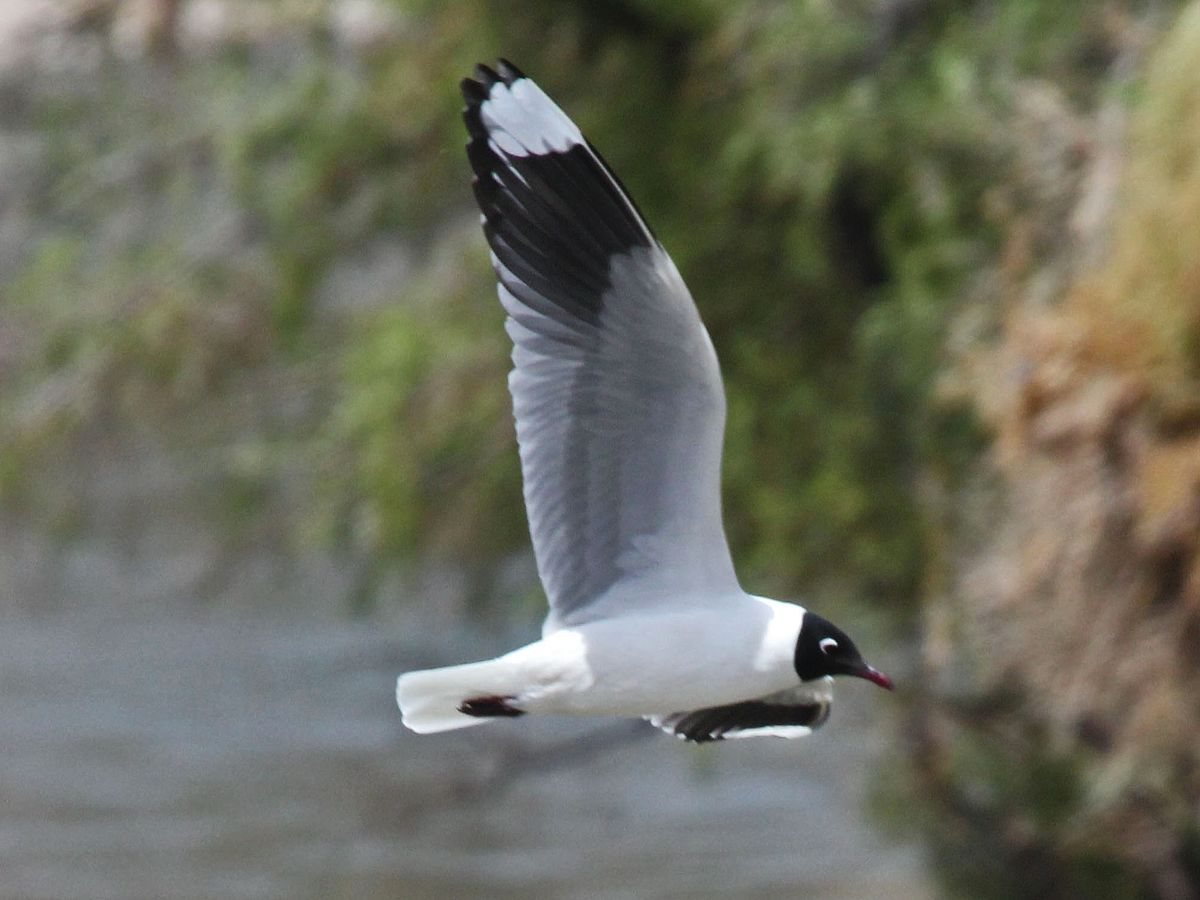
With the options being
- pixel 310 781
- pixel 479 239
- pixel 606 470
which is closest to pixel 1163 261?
pixel 606 470

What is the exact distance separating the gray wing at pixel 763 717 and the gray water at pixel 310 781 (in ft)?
12.0

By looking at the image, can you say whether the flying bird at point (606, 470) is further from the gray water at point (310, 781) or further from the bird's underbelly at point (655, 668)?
the gray water at point (310, 781)

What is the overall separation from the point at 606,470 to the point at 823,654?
0.36m

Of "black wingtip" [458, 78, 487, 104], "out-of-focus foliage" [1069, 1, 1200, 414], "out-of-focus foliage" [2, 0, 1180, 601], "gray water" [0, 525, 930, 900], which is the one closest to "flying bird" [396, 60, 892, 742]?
"black wingtip" [458, 78, 487, 104]

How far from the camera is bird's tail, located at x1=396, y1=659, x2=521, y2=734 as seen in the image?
9.41ft

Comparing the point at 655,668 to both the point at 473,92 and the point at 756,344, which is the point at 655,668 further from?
the point at 756,344

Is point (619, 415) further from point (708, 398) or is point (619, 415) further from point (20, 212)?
point (20, 212)

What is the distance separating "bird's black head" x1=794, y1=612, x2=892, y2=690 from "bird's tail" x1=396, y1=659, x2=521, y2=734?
323 mm

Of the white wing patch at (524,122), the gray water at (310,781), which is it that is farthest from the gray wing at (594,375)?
the gray water at (310,781)

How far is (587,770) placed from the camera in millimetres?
9914

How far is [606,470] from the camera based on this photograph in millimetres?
3012

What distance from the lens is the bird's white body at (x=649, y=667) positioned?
2797mm

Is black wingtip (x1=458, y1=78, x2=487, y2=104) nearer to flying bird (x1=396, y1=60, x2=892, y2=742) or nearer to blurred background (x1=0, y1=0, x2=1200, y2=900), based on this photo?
flying bird (x1=396, y1=60, x2=892, y2=742)

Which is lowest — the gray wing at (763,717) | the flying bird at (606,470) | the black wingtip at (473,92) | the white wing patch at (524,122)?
the gray wing at (763,717)
